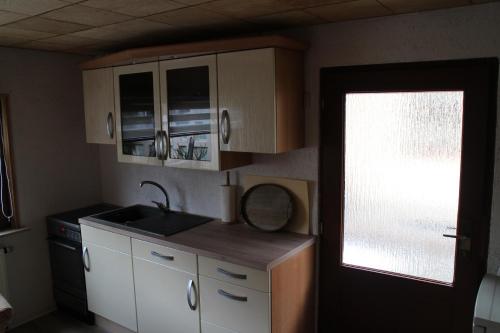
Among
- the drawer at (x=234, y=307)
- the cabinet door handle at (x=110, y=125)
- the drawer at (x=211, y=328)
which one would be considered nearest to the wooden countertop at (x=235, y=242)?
the drawer at (x=234, y=307)

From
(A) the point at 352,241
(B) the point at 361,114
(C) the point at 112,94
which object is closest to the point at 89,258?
(C) the point at 112,94

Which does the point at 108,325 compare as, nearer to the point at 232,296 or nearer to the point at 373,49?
the point at 232,296

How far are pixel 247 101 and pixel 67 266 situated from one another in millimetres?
2123

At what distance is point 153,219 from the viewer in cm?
310

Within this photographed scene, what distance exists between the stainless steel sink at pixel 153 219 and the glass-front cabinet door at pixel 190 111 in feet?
1.45

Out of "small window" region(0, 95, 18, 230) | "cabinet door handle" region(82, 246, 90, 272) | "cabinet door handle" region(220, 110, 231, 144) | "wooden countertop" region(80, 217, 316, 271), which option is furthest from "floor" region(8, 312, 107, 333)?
"cabinet door handle" region(220, 110, 231, 144)

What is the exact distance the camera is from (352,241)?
2.53m

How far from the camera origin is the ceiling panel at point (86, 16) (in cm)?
204

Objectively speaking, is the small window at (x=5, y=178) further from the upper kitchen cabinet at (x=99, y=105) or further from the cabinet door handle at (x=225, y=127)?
the cabinet door handle at (x=225, y=127)

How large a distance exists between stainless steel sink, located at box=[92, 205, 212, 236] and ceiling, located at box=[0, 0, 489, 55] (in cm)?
129

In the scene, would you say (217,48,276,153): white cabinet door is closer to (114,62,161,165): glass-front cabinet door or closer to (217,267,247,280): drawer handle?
(114,62,161,165): glass-front cabinet door

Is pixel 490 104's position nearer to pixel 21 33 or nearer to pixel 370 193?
pixel 370 193

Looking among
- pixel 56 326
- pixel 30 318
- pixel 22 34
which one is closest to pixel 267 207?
pixel 22 34

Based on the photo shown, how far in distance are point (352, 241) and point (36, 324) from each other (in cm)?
263
